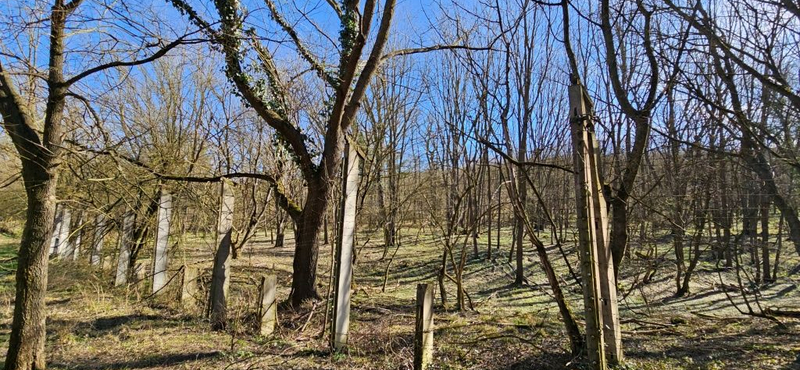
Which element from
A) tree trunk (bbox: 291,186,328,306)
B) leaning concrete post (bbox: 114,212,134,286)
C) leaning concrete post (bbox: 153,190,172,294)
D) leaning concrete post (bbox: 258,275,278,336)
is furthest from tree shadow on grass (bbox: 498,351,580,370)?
leaning concrete post (bbox: 114,212,134,286)

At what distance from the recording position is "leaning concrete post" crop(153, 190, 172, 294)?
24.6ft

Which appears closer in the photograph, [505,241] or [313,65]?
[313,65]

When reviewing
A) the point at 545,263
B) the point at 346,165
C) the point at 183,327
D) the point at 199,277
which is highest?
the point at 346,165

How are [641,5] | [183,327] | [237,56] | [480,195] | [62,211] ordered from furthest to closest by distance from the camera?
[480,195], [62,211], [237,56], [183,327], [641,5]

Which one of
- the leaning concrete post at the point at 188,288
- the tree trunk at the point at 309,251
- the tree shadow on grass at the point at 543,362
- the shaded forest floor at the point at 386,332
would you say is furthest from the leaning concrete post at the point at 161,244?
the tree shadow on grass at the point at 543,362

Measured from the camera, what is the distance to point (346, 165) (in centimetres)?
466

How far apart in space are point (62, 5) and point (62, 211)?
961cm

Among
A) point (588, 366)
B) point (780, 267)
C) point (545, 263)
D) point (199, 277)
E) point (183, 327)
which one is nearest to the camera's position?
point (588, 366)

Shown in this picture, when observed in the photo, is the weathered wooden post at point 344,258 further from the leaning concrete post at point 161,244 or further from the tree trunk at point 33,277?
the leaning concrete post at point 161,244

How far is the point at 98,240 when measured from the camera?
8.34 meters

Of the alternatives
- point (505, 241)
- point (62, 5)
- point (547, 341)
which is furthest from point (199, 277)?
point (505, 241)

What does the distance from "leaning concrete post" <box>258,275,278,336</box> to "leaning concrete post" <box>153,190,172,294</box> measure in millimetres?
3370

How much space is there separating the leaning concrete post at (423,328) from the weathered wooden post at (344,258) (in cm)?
92

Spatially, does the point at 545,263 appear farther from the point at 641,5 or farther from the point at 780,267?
the point at 780,267
